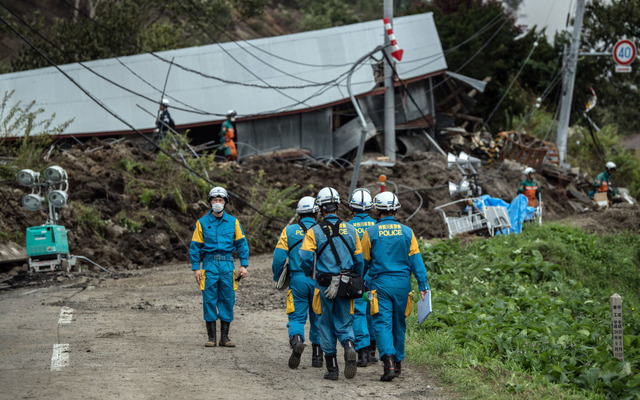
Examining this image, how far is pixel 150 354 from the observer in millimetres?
9141

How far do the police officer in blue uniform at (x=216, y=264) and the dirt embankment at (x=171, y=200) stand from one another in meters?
7.83

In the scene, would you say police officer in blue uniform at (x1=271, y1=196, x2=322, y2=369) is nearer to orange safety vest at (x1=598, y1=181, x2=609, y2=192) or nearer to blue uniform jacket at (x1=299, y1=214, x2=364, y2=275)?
blue uniform jacket at (x1=299, y1=214, x2=364, y2=275)

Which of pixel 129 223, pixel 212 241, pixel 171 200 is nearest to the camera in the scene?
pixel 212 241

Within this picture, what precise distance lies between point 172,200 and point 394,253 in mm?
14855

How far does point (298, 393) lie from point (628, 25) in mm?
45406

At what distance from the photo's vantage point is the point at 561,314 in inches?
466

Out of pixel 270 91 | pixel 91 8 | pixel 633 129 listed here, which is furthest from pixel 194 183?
pixel 633 129

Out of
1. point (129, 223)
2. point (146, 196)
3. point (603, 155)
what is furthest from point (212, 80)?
point (603, 155)

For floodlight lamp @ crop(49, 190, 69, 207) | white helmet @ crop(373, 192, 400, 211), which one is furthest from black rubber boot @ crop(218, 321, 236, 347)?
floodlight lamp @ crop(49, 190, 69, 207)

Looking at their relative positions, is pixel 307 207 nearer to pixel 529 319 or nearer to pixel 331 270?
pixel 331 270

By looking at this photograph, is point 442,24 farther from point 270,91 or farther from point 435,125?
point 270,91

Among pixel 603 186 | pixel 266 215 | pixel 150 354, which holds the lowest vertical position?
pixel 150 354

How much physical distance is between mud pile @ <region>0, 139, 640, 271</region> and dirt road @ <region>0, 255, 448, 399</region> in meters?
5.47

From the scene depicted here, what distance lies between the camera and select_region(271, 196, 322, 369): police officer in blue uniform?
901 centimetres
